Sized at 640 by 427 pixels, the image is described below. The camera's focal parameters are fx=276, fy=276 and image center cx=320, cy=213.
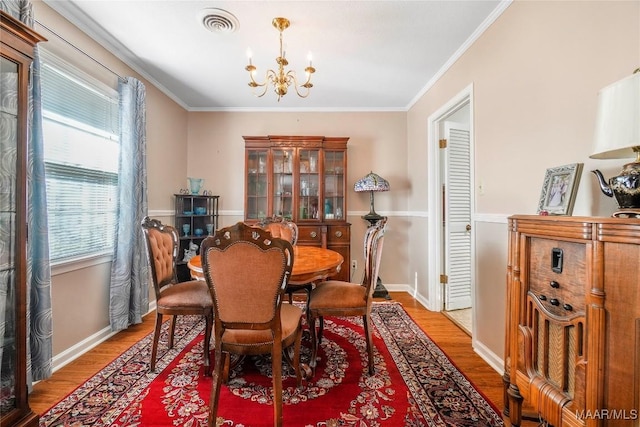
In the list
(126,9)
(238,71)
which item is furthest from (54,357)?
(238,71)

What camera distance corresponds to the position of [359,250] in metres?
4.00

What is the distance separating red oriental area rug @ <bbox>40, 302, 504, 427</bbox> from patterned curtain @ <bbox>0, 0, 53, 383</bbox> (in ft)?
1.12

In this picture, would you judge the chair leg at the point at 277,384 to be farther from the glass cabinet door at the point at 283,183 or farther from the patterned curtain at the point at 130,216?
the glass cabinet door at the point at 283,183

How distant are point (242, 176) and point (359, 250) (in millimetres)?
2026

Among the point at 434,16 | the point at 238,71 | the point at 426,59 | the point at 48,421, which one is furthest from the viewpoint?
the point at 238,71

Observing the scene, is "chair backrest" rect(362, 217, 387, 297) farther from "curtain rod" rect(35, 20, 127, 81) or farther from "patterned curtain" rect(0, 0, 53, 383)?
"curtain rod" rect(35, 20, 127, 81)

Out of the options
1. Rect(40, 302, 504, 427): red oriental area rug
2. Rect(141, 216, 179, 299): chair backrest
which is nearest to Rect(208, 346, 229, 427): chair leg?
Rect(40, 302, 504, 427): red oriental area rug

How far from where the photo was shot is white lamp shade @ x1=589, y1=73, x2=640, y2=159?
880mm

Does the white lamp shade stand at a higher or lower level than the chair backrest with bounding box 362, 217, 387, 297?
higher

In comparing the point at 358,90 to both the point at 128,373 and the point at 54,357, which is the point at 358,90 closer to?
Result: the point at 128,373

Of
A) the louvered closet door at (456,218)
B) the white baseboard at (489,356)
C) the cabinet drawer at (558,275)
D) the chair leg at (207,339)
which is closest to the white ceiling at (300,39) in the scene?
the louvered closet door at (456,218)

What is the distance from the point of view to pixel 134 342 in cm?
239

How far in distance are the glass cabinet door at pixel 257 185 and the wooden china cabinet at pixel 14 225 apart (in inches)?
96.6

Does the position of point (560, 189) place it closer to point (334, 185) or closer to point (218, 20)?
point (218, 20)
